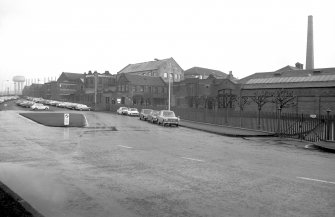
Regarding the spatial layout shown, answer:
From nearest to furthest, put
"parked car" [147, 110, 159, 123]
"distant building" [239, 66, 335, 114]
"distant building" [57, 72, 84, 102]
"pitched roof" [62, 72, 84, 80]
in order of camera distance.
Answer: "parked car" [147, 110, 159, 123] → "distant building" [239, 66, 335, 114] → "distant building" [57, 72, 84, 102] → "pitched roof" [62, 72, 84, 80]

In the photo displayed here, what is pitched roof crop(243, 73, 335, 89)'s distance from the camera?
53.8 meters

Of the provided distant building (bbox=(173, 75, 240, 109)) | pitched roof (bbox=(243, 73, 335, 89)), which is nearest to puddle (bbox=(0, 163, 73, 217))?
pitched roof (bbox=(243, 73, 335, 89))

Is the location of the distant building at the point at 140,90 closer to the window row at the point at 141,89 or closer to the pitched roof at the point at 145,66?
the window row at the point at 141,89

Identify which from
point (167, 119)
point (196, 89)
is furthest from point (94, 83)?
point (167, 119)

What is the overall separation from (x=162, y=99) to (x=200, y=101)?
28.2 meters

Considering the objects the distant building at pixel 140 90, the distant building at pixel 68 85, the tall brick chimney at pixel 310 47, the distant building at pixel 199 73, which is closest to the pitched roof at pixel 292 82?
the tall brick chimney at pixel 310 47

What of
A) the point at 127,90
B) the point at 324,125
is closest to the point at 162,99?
the point at 127,90

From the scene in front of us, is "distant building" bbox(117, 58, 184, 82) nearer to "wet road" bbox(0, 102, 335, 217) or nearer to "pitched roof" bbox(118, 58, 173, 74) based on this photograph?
"pitched roof" bbox(118, 58, 173, 74)

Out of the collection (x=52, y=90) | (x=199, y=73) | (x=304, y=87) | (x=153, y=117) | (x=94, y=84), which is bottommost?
(x=153, y=117)

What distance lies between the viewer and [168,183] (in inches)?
360

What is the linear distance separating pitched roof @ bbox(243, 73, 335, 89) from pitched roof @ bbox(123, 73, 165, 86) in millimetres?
36201

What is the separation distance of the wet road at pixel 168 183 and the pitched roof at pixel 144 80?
257 feet

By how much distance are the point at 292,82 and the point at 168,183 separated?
54430 millimetres

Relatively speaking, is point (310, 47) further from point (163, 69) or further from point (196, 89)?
point (163, 69)
